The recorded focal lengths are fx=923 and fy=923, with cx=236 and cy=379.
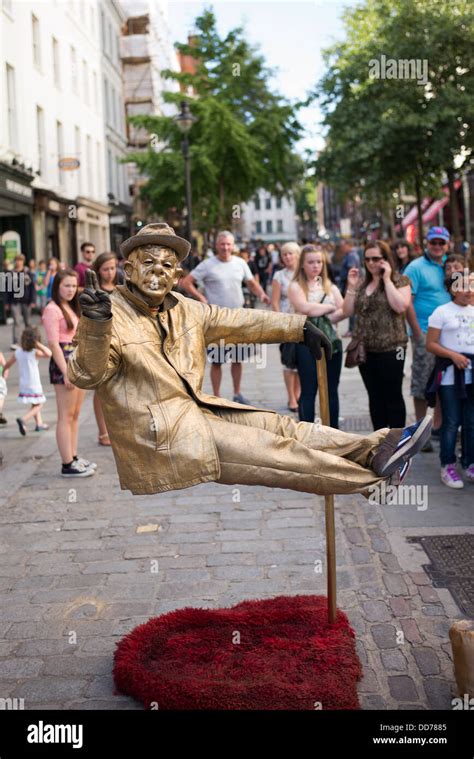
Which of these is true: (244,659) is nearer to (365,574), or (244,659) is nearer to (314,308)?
(365,574)

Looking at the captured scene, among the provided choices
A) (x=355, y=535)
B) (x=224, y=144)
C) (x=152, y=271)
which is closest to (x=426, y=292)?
(x=355, y=535)

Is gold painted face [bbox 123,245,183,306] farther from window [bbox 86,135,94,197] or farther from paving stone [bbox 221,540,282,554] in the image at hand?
window [bbox 86,135,94,197]

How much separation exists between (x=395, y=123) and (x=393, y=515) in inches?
891

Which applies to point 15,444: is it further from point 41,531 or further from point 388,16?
point 388,16

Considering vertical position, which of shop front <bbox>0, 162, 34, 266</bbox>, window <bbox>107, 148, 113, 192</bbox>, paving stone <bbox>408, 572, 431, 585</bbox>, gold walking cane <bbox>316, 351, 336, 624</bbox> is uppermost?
window <bbox>107, 148, 113, 192</bbox>

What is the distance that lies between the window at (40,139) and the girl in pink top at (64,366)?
22.4 metres

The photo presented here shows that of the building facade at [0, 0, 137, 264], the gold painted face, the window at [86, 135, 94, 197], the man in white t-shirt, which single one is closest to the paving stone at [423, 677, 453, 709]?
the gold painted face

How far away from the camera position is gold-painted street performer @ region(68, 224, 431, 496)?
3727mm

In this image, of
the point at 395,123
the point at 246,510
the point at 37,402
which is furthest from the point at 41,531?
the point at 395,123

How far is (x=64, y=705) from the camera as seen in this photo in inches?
149

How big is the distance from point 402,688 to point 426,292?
5.17 metres

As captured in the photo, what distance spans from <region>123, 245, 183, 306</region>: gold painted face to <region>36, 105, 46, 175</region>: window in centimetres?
2651

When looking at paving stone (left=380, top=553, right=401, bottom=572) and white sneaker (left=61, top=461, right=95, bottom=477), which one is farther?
white sneaker (left=61, top=461, right=95, bottom=477)
